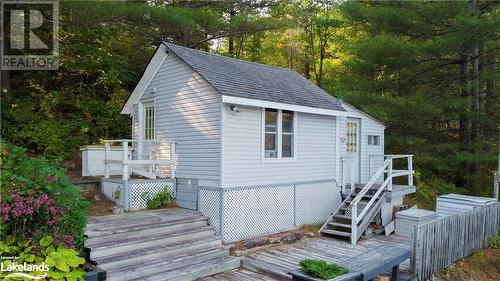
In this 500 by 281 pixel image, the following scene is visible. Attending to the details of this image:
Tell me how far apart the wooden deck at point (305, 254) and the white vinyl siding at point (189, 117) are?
1974 mm

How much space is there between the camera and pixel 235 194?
8.62 m

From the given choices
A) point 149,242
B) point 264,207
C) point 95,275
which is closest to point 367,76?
point 264,207


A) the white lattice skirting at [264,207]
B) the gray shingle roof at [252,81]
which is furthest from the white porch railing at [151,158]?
the gray shingle roof at [252,81]

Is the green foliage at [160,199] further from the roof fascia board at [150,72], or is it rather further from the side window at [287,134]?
the roof fascia board at [150,72]

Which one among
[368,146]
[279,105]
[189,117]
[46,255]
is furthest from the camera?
[368,146]

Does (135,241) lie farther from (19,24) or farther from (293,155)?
(19,24)

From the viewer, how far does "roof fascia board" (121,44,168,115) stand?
389 inches

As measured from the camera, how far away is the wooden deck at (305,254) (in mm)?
7035

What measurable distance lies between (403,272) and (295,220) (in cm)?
335

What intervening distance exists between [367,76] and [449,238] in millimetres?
10285

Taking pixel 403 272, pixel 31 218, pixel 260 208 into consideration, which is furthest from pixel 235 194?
pixel 31 218

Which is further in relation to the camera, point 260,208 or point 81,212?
point 260,208

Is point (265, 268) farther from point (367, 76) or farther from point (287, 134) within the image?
point (367, 76)

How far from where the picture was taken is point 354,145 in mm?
13000
